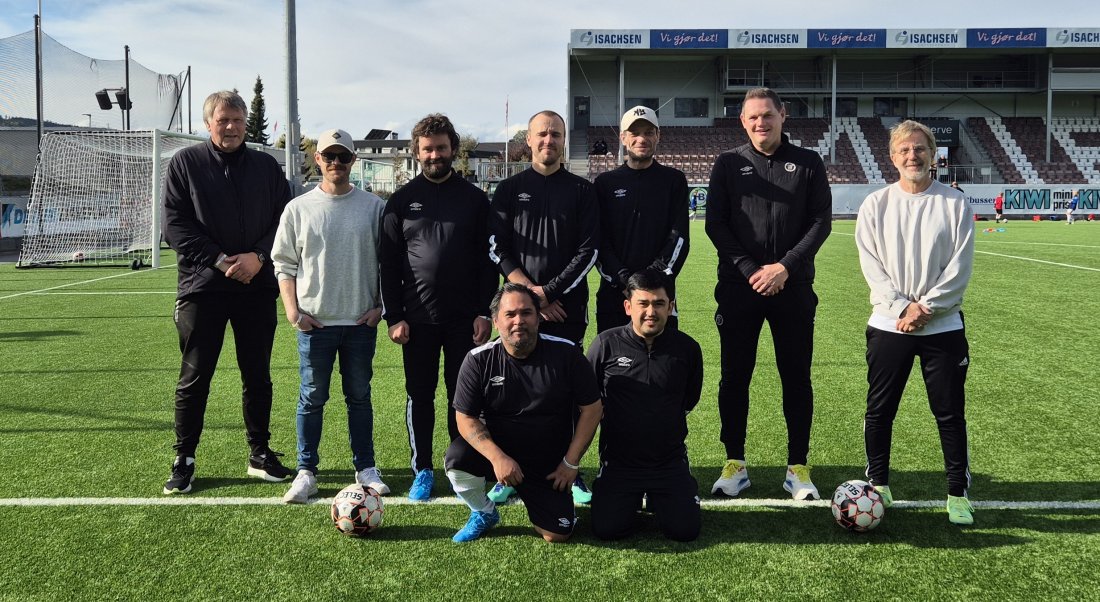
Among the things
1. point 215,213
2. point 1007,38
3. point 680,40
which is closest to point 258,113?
point 680,40

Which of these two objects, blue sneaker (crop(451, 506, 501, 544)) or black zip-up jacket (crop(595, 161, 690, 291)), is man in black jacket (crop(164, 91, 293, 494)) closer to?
blue sneaker (crop(451, 506, 501, 544))

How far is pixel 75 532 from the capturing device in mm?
3617

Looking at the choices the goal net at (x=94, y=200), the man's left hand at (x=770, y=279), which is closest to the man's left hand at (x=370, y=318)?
the man's left hand at (x=770, y=279)

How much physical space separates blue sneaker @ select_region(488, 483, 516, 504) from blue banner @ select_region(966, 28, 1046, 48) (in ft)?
166

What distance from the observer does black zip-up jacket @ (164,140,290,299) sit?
4.15 metres

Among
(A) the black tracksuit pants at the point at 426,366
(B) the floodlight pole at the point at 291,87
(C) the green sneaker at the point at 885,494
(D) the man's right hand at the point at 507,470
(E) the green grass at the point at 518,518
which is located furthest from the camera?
(B) the floodlight pole at the point at 291,87

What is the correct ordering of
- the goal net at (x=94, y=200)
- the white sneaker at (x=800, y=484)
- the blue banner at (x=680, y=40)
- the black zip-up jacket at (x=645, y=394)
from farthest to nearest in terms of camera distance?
1. the blue banner at (x=680, y=40)
2. the goal net at (x=94, y=200)
3. the white sneaker at (x=800, y=484)
4. the black zip-up jacket at (x=645, y=394)

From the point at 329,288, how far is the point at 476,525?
1.43 metres

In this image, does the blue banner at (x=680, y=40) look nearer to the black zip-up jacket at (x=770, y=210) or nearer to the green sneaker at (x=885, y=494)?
the black zip-up jacket at (x=770, y=210)

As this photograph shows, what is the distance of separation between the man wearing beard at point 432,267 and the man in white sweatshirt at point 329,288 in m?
0.14

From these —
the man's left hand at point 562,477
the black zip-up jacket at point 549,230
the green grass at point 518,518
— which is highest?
the black zip-up jacket at point 549,230

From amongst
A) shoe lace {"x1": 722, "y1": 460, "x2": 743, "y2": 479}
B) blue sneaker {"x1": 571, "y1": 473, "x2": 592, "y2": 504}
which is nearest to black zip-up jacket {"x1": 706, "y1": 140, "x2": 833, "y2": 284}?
shoe lace {"x1": 722, "y1": 460, "x2": 743, "y2": 479}

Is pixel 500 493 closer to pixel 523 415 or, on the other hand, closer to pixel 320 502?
pixel 523 415

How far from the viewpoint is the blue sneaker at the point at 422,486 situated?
409 cm
